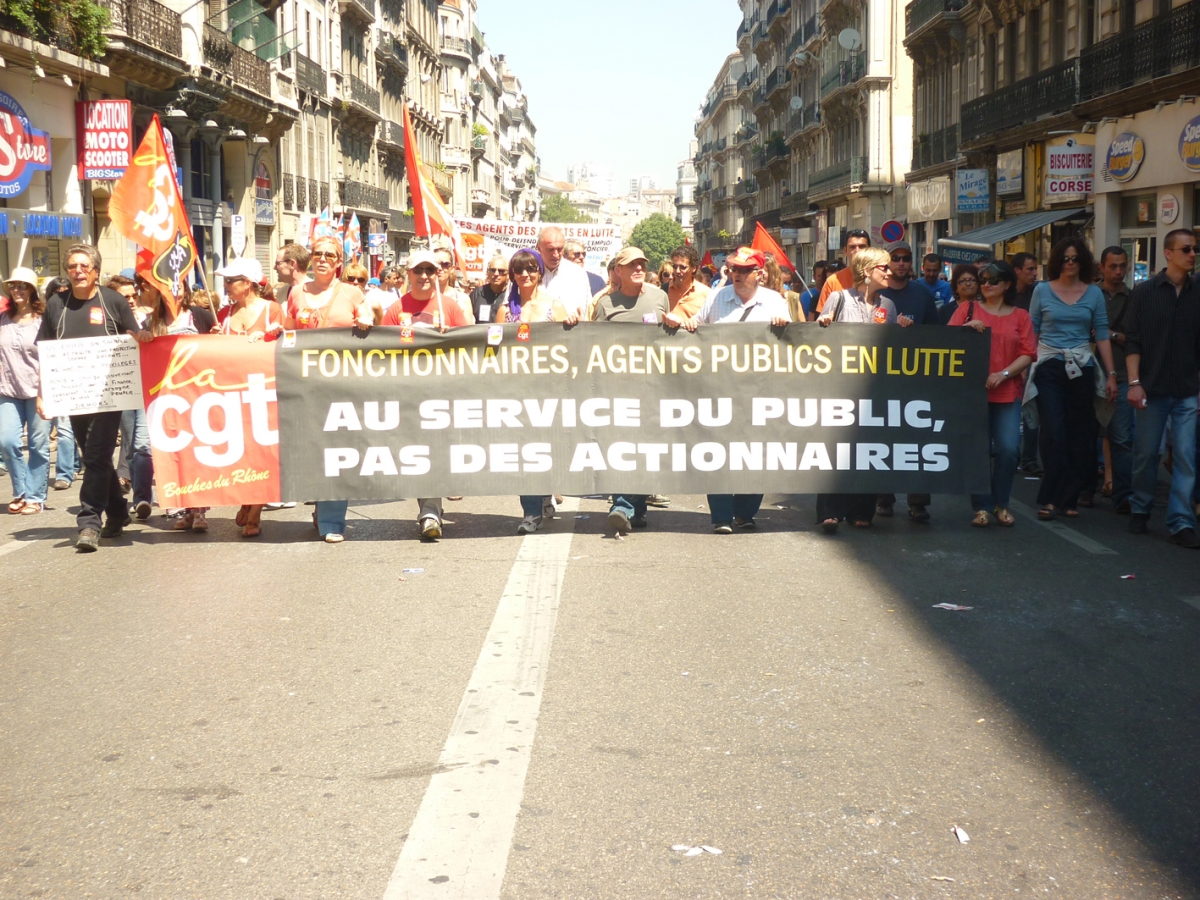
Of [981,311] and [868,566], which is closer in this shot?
[868,566]

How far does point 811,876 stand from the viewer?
3.81m

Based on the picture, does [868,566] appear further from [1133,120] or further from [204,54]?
[204,54]

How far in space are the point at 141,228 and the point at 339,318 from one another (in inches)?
60.7

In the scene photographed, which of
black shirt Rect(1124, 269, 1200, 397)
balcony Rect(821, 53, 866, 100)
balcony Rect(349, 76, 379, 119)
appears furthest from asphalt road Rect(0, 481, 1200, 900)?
balcony Rect(821, 53, 866, 100)

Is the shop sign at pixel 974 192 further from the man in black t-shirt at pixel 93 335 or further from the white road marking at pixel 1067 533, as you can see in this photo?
the man in black t-shirt at pixel 93 335

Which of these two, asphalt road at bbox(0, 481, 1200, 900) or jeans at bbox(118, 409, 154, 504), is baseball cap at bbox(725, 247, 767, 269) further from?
jeans at bbox(118, 409, 154, 504)

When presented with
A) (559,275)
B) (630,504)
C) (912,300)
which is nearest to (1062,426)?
(912,300)

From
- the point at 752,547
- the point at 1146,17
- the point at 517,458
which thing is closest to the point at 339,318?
the point at 517,458

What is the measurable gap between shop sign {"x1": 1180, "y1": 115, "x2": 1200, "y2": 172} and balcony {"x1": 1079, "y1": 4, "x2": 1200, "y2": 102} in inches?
35.2

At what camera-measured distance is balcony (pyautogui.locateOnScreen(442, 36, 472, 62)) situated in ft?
314

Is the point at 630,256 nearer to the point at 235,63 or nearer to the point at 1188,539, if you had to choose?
the point at 1188,539

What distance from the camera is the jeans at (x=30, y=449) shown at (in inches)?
424

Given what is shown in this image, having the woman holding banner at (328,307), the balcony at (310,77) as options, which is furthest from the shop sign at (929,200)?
the woman holding banner at (328,307)

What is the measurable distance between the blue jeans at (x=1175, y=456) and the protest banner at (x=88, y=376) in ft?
21.4
